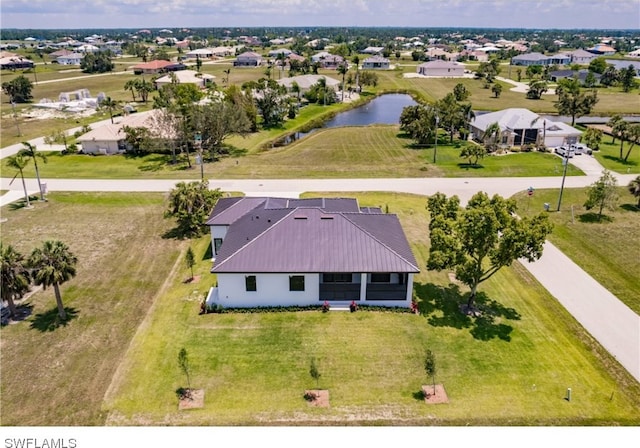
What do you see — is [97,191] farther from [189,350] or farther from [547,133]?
[547,133]

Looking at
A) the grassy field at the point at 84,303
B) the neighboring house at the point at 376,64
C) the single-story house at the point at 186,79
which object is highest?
the neighboring house at the point at 376,64

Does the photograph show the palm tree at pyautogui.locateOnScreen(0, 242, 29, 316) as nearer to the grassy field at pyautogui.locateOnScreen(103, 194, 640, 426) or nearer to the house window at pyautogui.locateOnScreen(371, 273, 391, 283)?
the grassy field at pyautogui.locateOnScreen(103, 194, 640, 426)

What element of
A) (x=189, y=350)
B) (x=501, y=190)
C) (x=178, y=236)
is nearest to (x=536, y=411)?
(x=189, y=350)

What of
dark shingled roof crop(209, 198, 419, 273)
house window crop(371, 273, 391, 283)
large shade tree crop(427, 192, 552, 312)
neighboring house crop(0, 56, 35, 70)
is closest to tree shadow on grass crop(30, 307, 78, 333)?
dark shingled roof crop(209, 198, 419, 273)

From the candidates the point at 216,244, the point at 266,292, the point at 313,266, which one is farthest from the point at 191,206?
the point at 313,266

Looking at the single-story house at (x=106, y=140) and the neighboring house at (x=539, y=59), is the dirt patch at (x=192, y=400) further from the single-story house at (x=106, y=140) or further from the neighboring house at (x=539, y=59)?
the neighboring house at (x=539, y=59)

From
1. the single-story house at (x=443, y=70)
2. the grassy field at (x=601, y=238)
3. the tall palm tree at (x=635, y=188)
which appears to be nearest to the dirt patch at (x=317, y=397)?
the grassy field at (x=601, y=238)
